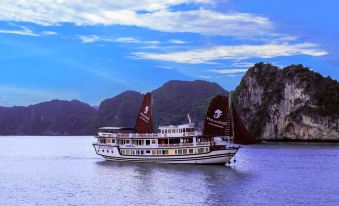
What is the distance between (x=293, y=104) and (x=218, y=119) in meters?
117

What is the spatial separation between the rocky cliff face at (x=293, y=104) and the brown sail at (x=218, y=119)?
358 ft

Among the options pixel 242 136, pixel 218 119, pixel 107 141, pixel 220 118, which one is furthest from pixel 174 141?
pixel 107 141

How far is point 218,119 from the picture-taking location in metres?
61.2

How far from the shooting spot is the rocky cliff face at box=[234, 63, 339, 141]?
164m

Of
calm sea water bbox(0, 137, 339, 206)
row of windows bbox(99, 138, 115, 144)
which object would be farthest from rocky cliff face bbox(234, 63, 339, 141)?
row of windows bbox(99, 138, 115, 144)

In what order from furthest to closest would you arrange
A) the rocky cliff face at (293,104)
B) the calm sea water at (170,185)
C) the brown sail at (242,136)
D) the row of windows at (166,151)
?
the rocky cliff face at (293,104) < the row of windows at (166,151) < the brown sail at (242,136) < the calm sea water at (170,185)

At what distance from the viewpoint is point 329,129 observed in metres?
162

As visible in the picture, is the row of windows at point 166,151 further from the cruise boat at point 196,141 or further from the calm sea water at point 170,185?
the calm sea water at point 170,185

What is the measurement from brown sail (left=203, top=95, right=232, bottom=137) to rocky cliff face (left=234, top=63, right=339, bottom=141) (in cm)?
10905

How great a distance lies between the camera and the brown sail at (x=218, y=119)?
60875mm

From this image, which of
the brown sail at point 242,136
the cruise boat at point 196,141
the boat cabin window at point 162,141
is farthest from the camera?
the boat cabin window at point 162,141

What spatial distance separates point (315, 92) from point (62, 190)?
141m

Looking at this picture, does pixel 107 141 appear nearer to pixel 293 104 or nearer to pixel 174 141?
pixel 174 141

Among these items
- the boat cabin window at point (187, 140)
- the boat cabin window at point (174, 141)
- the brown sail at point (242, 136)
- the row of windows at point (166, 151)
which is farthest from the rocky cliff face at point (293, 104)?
the brown sail at point (242, 136)
